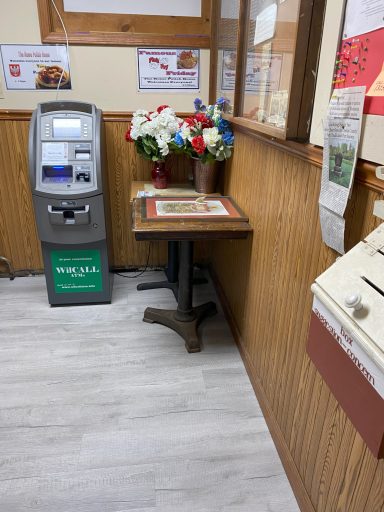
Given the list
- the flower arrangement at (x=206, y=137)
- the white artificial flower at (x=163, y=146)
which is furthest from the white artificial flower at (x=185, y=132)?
the white artificial flower at (x=163, y=146)

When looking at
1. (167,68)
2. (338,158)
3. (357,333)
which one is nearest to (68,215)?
(167,68)

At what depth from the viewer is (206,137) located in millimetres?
2291

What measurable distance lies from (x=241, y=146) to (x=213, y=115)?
35 centimetres

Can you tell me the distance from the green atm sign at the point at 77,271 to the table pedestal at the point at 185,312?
450 millimetres

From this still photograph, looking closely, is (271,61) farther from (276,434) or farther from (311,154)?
(276,434)

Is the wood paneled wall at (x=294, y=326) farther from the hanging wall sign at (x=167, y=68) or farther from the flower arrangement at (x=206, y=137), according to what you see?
the hanging wall sign at (x=167, y=68)

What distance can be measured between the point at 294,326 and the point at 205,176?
1.35m

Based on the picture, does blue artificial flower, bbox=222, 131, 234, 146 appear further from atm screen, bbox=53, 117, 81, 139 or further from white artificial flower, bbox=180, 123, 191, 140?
atm screen, bbox=53, 117, 81, 139

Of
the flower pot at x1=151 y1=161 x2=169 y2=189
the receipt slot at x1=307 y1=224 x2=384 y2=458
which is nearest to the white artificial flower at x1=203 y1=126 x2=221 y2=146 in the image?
the flower pot at x1=151 y1=161 x2=169 y2=189

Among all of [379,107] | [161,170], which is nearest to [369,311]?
[379,107]

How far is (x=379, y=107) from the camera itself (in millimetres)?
929

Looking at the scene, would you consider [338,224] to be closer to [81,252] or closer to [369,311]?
[369,311]

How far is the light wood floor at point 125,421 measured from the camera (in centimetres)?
149

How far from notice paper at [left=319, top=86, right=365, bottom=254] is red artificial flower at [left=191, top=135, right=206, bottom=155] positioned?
1216 mm
